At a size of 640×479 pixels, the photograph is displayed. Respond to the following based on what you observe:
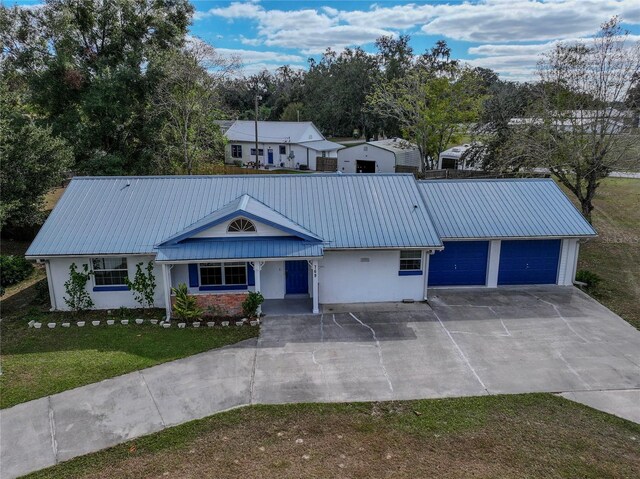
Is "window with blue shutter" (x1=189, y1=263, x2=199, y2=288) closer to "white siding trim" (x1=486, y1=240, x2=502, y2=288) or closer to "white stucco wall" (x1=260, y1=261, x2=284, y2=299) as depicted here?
"white stucco wall" (x1=260, y1=261, x2=284, y2=299)

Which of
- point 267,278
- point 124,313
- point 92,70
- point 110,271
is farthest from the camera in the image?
point 92,70

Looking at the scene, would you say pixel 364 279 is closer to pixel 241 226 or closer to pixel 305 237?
pixel 305 237

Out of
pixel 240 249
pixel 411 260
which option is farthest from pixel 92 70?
pixel 411 260

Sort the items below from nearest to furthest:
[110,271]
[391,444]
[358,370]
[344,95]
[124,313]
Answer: [391,444] < [358,370] < [124,313] < [110,271] < [344,95]

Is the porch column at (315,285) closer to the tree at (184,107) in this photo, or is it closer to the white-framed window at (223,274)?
the white-framed window at (223,274)

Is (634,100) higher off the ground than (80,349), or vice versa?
Result: (634,100)

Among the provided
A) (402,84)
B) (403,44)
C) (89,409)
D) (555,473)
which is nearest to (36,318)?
(89,409)
